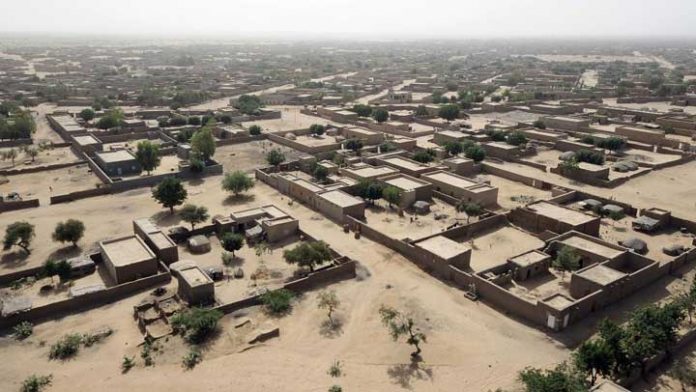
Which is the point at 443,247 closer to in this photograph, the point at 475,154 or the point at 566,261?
the point at 566,261

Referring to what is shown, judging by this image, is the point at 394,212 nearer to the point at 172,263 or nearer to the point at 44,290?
the point at 172,263

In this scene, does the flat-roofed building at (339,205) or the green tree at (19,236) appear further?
the flat-roofed building at (339,205)

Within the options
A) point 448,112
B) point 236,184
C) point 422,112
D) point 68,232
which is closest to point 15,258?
point 68,232

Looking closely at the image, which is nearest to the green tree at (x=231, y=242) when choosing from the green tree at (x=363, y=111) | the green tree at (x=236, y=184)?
the green tree at (x=236, y=184)

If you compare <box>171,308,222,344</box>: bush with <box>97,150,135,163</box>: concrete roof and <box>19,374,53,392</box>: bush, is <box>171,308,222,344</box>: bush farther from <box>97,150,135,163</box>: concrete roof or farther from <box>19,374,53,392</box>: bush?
<box>97,150,135,163</box>: concrete roof

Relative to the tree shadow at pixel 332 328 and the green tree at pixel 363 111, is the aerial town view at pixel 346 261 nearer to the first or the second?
the tree shadow at pixel 332 328

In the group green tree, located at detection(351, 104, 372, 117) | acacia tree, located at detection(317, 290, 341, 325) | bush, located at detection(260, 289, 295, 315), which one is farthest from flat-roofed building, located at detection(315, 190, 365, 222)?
green tree, located at detection(351, 104, 372, 117)
